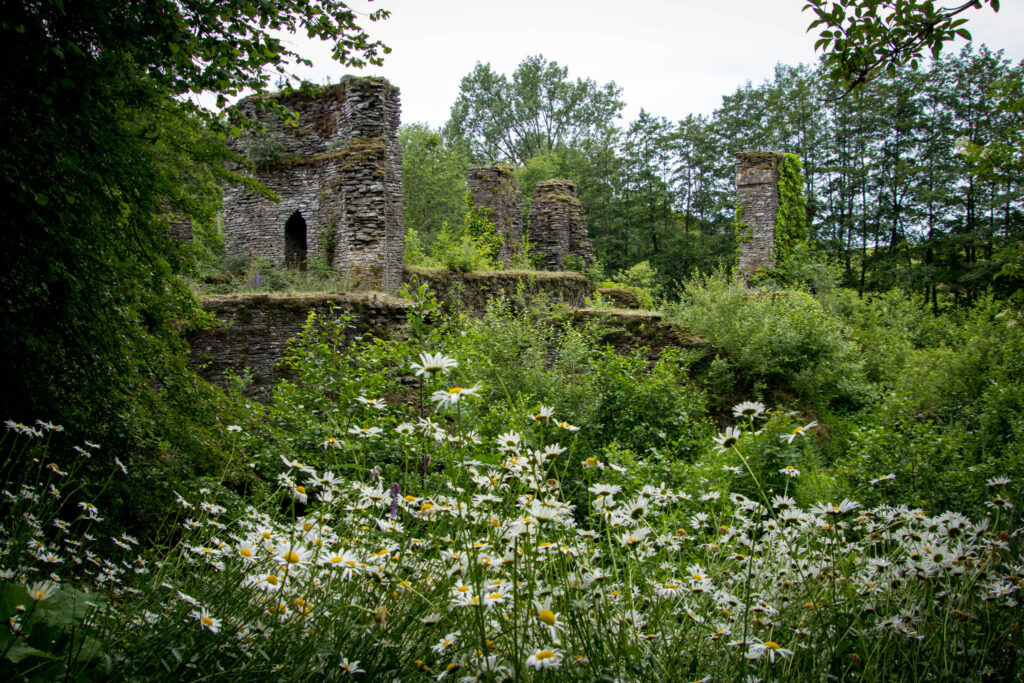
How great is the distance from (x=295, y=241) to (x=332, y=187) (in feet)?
9.18

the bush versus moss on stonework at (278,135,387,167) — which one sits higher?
moss on stonework at (278,135,387,167)

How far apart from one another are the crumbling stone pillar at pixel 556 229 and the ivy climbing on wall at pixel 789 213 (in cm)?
729

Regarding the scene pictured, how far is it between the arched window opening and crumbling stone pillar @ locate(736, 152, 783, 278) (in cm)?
1528

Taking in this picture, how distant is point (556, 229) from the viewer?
2131 cm

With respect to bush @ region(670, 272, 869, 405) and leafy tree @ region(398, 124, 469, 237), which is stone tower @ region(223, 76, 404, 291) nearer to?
bush @ region(670, 272, 869, 405)

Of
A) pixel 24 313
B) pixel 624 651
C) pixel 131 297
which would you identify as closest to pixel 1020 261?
pixel 624 651

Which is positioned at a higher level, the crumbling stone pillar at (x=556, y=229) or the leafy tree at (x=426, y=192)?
the leafy tree at (x=426, y=192)

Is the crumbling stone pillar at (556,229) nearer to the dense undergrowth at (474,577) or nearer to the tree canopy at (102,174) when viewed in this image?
the dense undergrowth at (474,577)

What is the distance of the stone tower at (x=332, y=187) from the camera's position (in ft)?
44.0

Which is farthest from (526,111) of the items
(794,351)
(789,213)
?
(794,351)

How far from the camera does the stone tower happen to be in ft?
44.0

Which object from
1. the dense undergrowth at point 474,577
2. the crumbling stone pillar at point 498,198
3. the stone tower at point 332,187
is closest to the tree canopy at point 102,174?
the dense undergrowth at point 474,577

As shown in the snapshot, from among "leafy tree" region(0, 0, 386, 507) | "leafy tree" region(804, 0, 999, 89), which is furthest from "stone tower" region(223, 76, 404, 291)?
"leafy tree" region(804, 0, 999, 89)

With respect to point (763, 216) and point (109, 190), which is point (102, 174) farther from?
point (763, 216)
